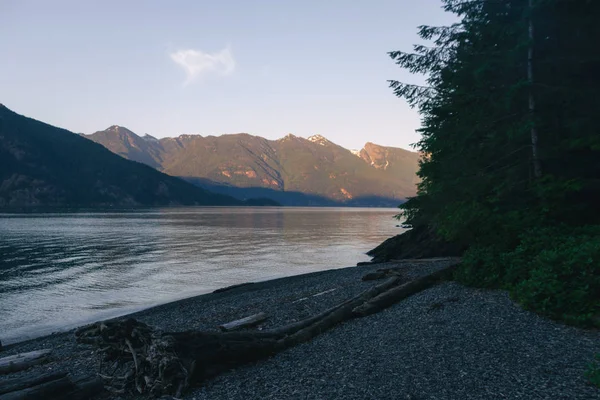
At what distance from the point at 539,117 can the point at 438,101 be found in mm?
6999

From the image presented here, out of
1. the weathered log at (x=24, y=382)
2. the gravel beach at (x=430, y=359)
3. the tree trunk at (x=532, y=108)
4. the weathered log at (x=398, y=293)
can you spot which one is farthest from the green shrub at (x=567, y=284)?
the weathered log at (x=24, y=382)

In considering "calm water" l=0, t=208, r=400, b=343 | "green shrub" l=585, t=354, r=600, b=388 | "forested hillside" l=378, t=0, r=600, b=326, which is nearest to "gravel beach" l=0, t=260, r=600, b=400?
"green shrub" l=585, t=354, r=600, b=388

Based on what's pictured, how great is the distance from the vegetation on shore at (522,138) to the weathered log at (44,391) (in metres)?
13.6

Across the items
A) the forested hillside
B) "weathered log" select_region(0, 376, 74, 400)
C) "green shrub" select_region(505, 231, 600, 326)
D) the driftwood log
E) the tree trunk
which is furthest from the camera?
the tree trunk

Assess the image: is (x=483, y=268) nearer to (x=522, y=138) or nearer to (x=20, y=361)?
(x=522, y=138)

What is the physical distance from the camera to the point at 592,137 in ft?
45.9

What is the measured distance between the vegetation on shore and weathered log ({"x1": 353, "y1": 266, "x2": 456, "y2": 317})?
1.62m

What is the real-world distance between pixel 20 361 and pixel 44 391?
783cm

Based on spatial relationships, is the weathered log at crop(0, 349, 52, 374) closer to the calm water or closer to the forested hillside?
the calm water

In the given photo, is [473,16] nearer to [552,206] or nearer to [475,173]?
[475,173]

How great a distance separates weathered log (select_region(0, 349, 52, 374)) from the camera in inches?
532

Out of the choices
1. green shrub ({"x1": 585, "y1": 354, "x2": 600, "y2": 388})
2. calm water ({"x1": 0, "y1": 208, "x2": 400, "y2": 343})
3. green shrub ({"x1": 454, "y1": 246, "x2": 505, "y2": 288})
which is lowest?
calm water ({"x1": 0, "y1": 208, "x2": 400, "y2": 343})

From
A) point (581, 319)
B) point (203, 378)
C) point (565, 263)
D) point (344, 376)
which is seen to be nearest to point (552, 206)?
point (565, 263)

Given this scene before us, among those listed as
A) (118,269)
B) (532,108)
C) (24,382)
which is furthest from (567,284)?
(118,269)
